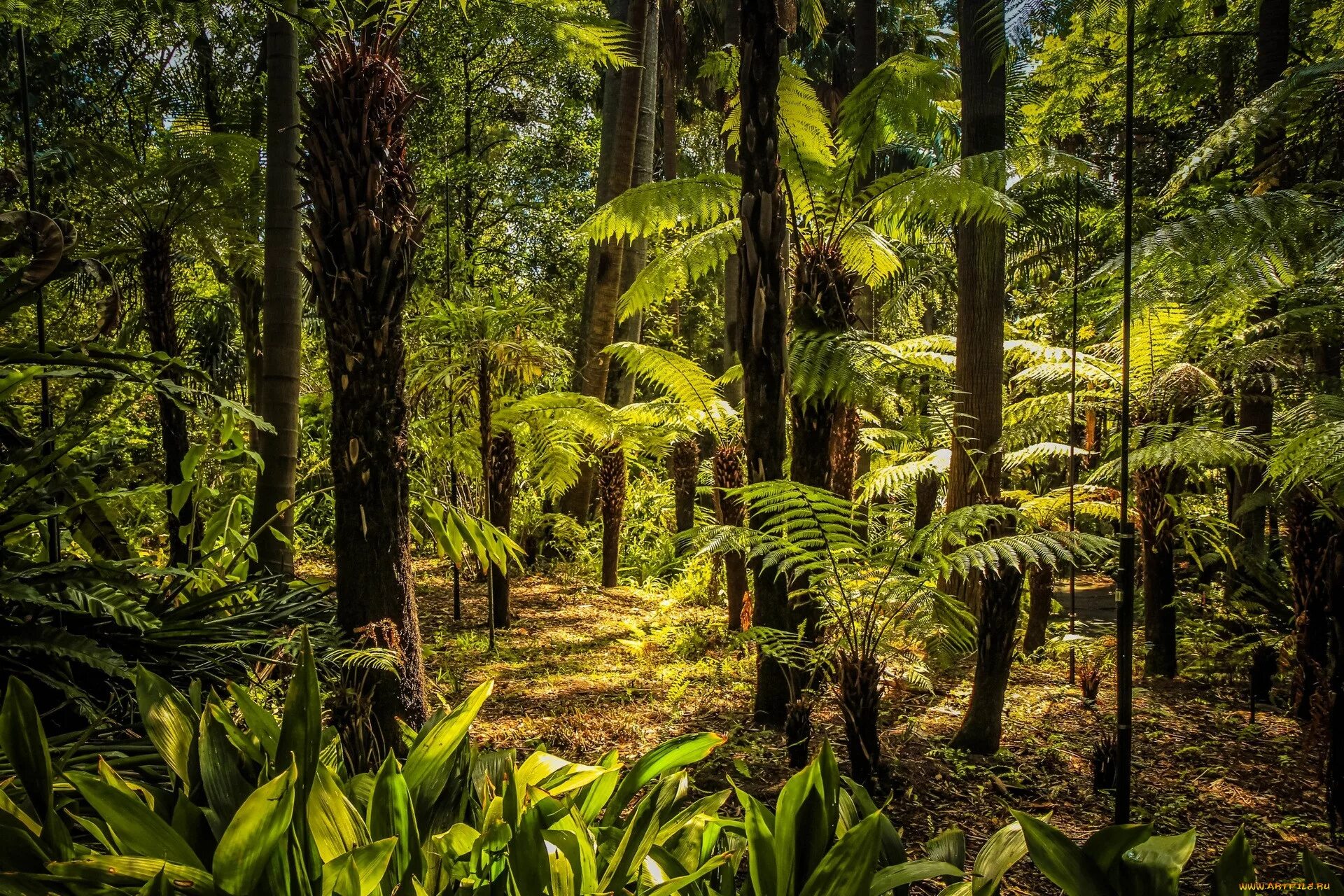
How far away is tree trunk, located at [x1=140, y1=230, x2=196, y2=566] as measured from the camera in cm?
372

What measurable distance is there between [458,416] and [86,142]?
250 cm

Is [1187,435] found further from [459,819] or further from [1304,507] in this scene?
[459,819]

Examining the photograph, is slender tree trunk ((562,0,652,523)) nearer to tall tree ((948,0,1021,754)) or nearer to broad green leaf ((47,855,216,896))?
tall tree ((948,0,1021,754))

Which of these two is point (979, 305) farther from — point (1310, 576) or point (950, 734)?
point (950, 734)

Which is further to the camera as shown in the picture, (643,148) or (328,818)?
(643,148)

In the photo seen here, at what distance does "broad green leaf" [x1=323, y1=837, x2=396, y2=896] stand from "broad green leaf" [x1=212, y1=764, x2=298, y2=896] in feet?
0.37

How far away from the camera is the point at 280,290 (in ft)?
9.91

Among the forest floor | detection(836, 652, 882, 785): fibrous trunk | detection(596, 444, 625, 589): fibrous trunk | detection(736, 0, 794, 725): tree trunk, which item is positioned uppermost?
detection(736, 0, 794, 725): tree trunk

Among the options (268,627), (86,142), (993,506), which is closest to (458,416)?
(86,142)

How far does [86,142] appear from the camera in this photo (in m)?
3.98

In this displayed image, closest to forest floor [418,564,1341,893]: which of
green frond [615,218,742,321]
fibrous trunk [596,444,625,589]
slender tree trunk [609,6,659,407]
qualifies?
fibrous trunk [596,444,625,589]

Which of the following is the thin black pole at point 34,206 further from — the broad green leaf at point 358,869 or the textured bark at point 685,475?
the textured bark at point 685,475

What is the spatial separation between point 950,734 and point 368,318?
2852mm

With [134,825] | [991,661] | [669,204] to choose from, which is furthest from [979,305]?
[134,825]
